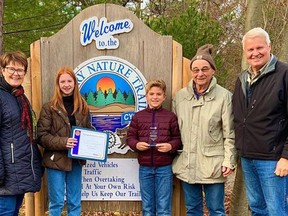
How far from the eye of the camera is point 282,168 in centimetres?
334

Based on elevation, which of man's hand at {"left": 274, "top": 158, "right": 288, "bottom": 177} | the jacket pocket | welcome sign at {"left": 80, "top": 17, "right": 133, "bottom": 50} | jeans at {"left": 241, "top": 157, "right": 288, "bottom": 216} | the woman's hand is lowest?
jeans at {"left": 241, "top": 157, "right": 288, "bottom": 216}

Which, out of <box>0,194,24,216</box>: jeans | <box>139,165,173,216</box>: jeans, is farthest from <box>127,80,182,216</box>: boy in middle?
<box>0,194,24,216</box>: jeans

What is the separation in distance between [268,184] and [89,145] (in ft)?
5.38

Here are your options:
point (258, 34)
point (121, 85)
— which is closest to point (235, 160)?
point (258, 34)

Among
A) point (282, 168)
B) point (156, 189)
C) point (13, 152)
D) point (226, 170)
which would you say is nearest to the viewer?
point (282, 168)

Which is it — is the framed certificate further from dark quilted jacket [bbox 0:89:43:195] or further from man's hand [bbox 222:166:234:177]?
man's hand [bbox 222:166:234:177]

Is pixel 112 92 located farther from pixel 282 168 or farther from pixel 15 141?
pixel 282 168

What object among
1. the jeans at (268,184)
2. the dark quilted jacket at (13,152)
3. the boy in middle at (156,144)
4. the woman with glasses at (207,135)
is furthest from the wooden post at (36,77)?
the jeans at (268,184)

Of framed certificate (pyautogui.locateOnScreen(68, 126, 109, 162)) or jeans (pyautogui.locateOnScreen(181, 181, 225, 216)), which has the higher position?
framed certificate (pyautogui.locateOnScreen(68, 126, 109, 162))

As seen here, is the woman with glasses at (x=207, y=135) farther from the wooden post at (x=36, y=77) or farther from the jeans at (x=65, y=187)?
the wooden post at (x=36, y=77)

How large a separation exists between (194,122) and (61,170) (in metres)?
1.29

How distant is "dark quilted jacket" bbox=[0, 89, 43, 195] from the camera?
347 centimetres

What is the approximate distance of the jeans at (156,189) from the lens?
4129 millimetres

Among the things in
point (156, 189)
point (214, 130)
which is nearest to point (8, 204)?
point (156, 189)
